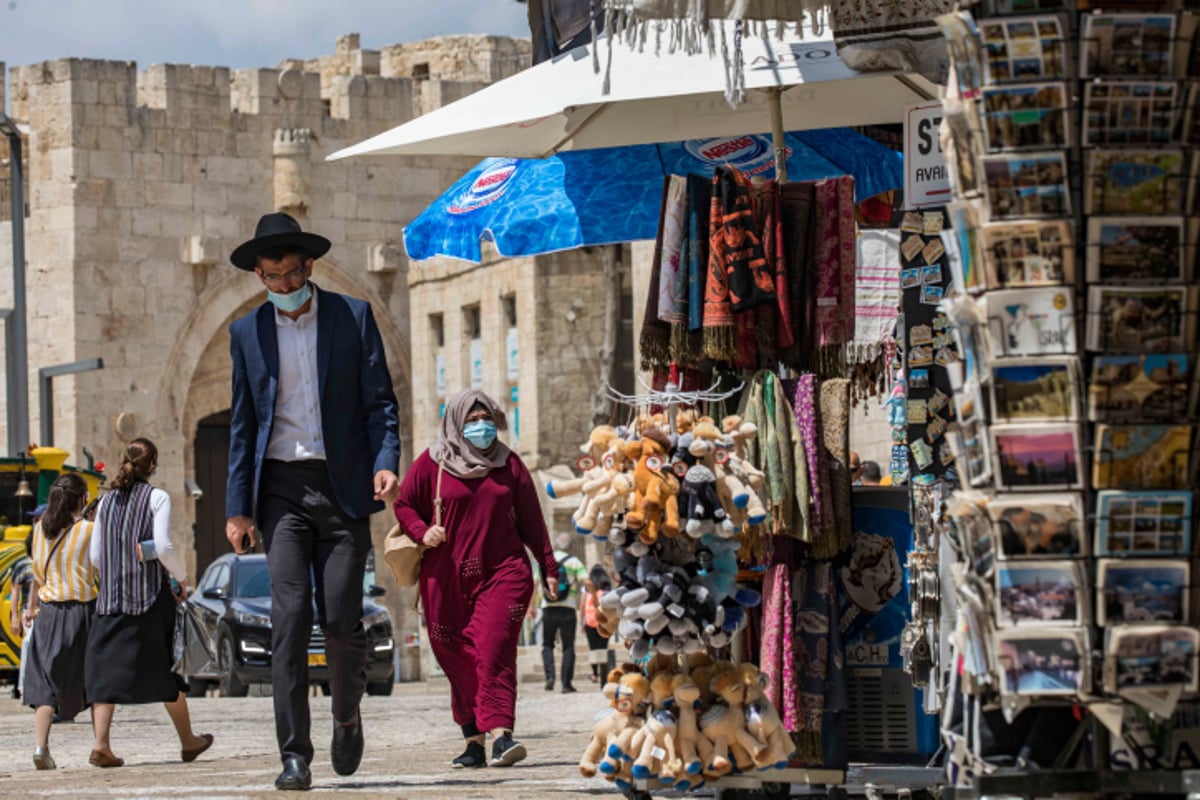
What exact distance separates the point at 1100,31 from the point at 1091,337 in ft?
2.04

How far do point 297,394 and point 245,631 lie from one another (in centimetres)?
1483

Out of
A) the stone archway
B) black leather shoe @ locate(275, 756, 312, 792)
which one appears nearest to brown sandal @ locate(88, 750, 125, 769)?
black leather shoe @ locate(275, 756, 312, 792)

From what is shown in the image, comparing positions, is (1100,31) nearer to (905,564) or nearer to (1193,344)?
(1193,344)

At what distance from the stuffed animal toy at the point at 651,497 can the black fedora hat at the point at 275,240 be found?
2023 mm

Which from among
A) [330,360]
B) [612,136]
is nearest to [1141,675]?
[330,360]

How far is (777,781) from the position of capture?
751 centimetres

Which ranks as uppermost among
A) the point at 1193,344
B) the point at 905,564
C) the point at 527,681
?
the point at 1193,344

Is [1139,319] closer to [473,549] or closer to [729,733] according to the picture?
[729,733]

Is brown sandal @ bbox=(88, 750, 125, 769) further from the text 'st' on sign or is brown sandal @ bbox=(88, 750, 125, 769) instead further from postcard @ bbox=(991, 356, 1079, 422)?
postcard @ bbox=(991, 356, 1079, 422)

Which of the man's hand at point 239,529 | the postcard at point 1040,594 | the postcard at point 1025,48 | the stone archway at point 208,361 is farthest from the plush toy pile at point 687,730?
the stone archway at point 208,361

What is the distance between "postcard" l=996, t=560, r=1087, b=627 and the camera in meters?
4.88

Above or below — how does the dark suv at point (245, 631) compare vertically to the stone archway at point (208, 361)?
below

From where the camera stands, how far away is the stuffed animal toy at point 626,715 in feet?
23.6

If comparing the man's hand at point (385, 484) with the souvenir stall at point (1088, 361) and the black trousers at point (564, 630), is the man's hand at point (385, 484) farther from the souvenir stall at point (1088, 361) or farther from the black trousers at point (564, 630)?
the black trousers at point (564, 630)
